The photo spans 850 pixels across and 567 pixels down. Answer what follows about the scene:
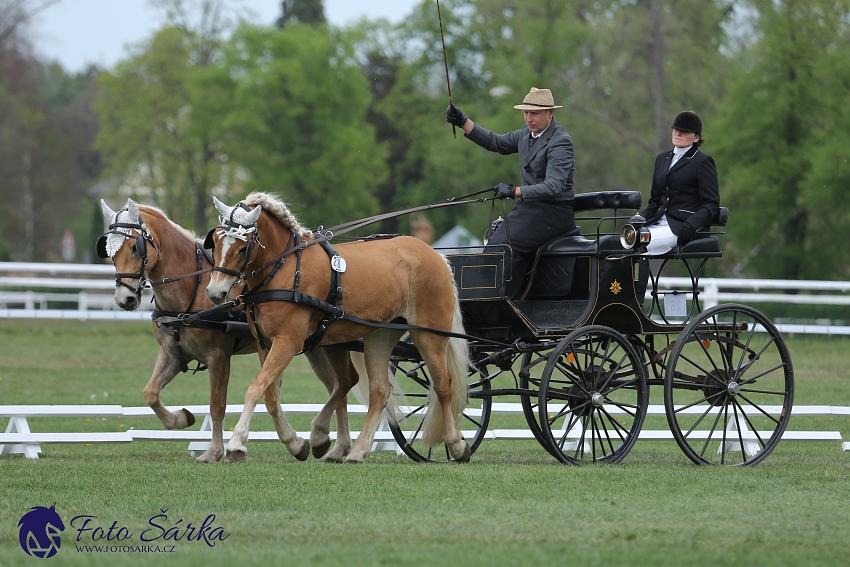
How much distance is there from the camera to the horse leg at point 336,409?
28.7ft

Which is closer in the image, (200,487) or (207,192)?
(200,487)

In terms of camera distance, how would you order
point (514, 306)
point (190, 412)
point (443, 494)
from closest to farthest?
point (443, 494) < point (514, 306) < point (190, 412)

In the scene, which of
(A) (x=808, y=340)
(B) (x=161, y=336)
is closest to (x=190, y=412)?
(B) (x=161, y=336)

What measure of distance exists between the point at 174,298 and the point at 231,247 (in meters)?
1.03

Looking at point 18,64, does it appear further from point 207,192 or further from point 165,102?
point 207,192

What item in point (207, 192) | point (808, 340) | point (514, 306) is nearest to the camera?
point (514, 306)

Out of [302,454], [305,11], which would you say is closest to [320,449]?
[302,454]

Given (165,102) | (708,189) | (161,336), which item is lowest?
(161,336)

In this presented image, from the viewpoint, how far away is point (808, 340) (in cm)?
1944

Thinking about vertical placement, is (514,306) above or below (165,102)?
below

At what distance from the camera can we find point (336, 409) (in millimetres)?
8938

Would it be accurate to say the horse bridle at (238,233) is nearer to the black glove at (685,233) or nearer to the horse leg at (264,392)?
the horse leg at (264,392)

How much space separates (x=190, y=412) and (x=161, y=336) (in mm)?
794

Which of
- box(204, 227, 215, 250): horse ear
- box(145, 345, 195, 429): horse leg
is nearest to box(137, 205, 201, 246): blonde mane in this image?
box(204, 227, 215, 250): horse ear
